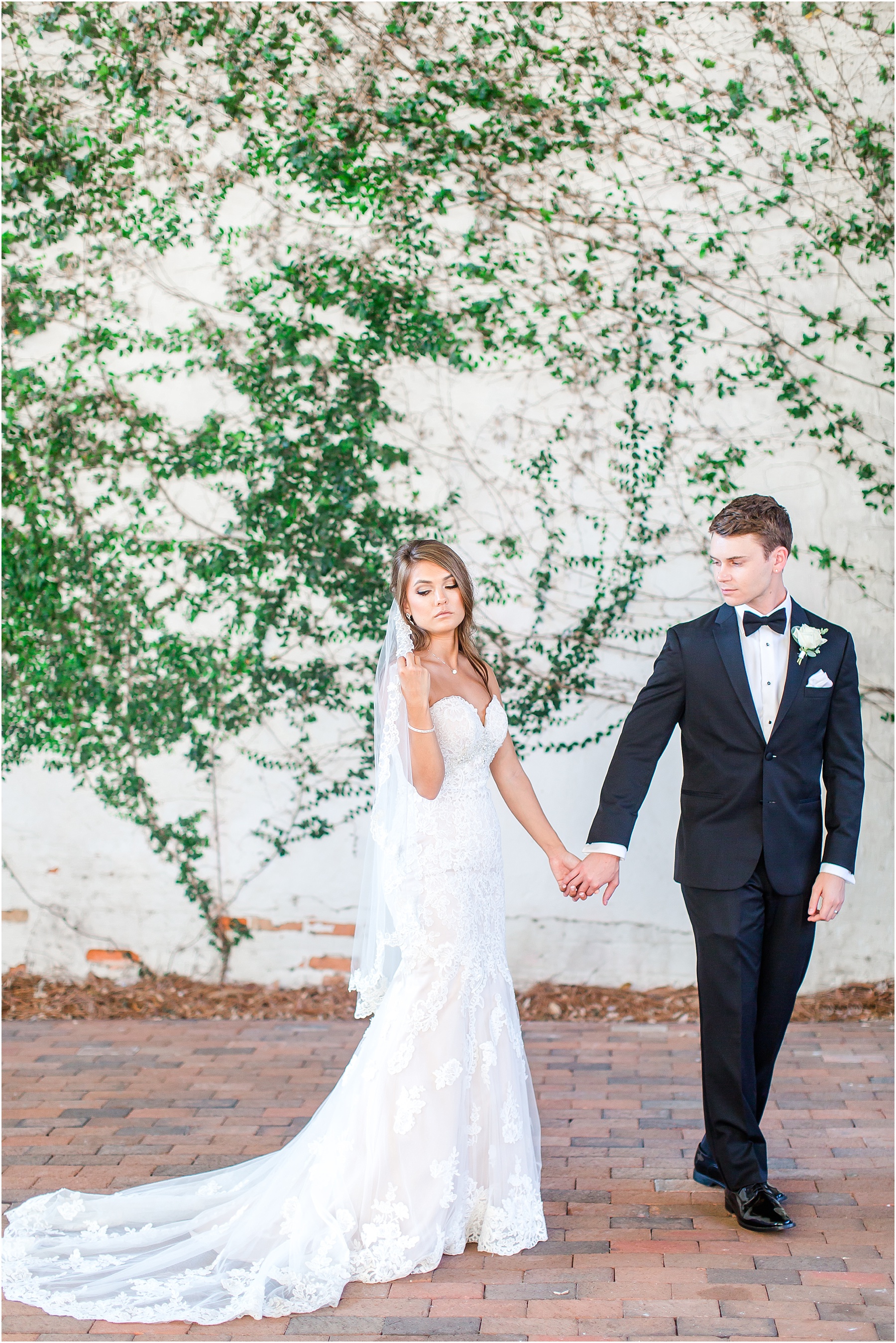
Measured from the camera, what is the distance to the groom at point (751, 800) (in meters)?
3.26

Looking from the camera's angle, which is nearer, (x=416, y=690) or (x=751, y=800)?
(x=416, y=690)

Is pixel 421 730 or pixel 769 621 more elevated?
pixel 769 621

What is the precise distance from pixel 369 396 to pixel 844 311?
81.2 inches

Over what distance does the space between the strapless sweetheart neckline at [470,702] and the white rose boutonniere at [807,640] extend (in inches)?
33.5

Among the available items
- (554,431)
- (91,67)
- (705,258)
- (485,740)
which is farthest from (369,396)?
(485,740)

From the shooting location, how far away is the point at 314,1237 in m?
3.00

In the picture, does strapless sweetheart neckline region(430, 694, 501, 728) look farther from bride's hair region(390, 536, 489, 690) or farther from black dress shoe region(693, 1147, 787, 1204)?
black dress shoe region(693, 1147, 787, 1204)

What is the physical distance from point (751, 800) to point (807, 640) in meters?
0.47

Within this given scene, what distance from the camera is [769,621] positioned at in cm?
331

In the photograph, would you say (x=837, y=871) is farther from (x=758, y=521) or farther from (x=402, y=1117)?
(x=402, y=1117)

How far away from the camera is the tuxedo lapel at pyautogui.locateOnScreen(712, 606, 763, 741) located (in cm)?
327

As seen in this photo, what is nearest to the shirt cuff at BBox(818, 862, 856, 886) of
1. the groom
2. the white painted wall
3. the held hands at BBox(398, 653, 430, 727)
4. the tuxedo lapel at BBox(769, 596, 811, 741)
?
the groom

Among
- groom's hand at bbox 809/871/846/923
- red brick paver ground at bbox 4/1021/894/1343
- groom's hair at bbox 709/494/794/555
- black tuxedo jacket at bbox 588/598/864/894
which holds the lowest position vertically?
red brick paver ground at bbox 4/1021/894/1343

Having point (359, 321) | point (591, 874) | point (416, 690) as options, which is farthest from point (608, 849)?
point (359, 321)
